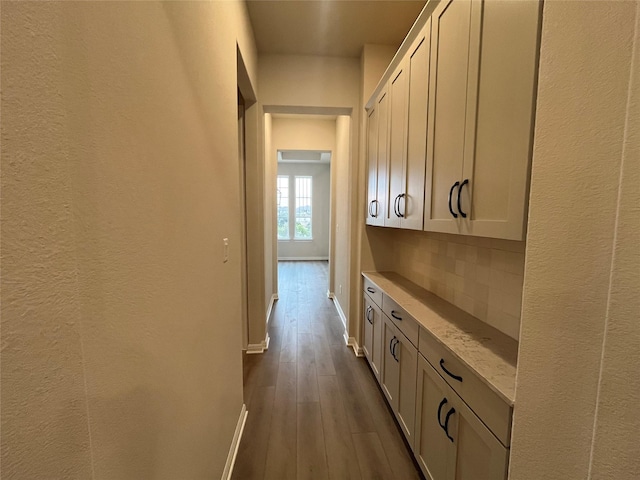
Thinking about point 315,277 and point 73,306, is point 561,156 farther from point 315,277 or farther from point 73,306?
point 315,277

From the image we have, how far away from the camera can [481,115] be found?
1041 millimetres

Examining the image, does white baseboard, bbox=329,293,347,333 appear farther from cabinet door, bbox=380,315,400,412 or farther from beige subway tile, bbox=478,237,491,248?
beige subway tile, bbox=478,237,491,248

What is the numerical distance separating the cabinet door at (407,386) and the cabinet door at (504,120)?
2.68ft

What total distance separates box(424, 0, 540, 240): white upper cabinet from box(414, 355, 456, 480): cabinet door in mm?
727

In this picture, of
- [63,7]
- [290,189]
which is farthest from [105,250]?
[290,189]

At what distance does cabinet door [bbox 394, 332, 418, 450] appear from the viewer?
1485 millimetres

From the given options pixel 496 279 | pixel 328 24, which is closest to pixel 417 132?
pixel 496 279

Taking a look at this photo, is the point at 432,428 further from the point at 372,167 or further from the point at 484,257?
the point at 372,167

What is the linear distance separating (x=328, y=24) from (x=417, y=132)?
4.54 ft

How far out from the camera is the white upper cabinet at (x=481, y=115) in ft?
2.79

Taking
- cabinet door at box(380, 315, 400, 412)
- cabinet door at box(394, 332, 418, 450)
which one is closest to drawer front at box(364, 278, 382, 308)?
cabinet door at box(380, 315, 400, 412)

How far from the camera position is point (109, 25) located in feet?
1.70

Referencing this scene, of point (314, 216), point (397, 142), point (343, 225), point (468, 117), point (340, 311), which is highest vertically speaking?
point (397, 142)

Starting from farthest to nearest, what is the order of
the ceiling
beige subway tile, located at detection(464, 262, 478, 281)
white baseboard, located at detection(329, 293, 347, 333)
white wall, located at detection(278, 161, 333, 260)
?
white wall, located at detection(278, 161, 333, 260)
white baseboard, located at detection(329, 293, 347, 333)
the ceiling
beige subway tile, located at detection(464, 262, 478, 281)
